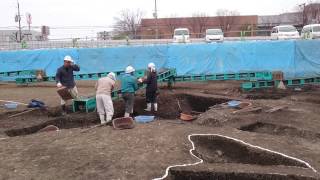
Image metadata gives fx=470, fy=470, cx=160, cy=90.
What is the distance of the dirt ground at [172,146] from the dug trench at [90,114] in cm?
3

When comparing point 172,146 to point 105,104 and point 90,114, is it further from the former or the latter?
point 90,114

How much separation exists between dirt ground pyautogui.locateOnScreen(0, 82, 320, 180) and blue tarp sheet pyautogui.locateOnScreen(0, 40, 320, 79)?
6089mm

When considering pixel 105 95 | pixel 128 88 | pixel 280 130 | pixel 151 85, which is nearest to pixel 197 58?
pixel 151 85

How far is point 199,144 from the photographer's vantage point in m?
9.79

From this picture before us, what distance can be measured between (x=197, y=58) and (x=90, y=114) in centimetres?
894

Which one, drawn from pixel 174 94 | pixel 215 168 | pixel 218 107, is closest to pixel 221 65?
pixel 174 94

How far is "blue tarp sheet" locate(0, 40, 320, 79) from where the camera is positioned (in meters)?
20.7

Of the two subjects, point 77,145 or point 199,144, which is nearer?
point 77,145

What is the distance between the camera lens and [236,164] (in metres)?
8.14

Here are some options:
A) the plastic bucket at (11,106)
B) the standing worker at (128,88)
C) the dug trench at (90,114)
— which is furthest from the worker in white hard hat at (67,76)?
the plastic bucket at (11,106)

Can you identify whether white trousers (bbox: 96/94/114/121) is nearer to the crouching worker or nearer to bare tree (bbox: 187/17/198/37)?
the crouching worker

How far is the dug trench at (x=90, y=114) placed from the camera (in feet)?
41.8

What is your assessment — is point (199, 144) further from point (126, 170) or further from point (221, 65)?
point (221, 65)

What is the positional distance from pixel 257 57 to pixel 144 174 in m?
15.0
